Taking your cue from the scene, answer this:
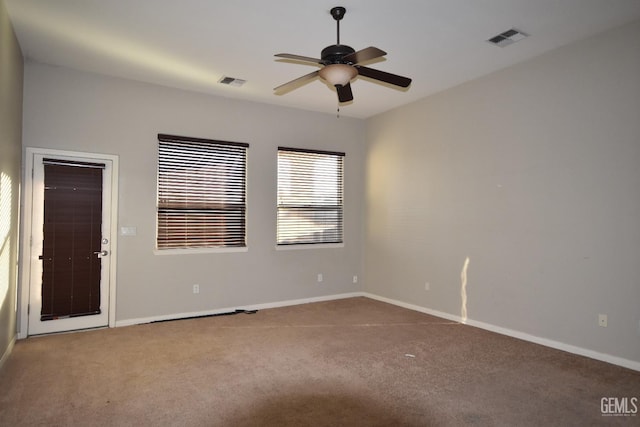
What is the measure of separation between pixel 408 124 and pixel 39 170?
487 cm

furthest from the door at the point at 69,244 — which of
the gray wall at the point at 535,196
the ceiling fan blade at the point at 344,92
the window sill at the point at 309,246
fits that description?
the gray wall at the point at 535,196

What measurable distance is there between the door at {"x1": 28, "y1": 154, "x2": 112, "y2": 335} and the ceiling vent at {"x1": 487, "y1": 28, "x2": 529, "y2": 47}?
4.61 meters

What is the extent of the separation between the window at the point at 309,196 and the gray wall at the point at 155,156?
162mm

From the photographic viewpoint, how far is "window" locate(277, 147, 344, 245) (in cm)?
619

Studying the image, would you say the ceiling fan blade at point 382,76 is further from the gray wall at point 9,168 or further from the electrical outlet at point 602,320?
the gray wall at point 9,168

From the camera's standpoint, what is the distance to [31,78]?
445 cm

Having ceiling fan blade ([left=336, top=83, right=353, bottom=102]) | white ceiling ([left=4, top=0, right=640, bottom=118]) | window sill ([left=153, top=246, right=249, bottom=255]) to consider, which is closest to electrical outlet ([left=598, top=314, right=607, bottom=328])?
white ceiling ([left=4, top=0, right=640, bottom=118])

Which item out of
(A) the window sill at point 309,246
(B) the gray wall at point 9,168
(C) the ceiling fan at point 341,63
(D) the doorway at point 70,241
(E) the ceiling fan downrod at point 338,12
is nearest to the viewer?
(C) the ceiling fan at point 341,63

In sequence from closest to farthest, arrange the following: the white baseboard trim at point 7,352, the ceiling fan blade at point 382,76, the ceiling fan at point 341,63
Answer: the ceiling fan at point 341,63, the ceiling fan blade at point 382,76, the white baseboard trim at point 7,352

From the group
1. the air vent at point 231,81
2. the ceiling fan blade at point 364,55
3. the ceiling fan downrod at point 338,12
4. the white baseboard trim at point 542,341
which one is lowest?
the white baseboard trim at point 542,341

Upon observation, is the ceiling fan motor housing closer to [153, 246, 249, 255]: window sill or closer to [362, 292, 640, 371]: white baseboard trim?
[153, 246, 249, 255]: window sill

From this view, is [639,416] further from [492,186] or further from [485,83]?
[485,83]

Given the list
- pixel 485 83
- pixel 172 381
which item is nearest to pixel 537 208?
pixel 485 83

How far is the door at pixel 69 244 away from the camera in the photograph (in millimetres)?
4457
